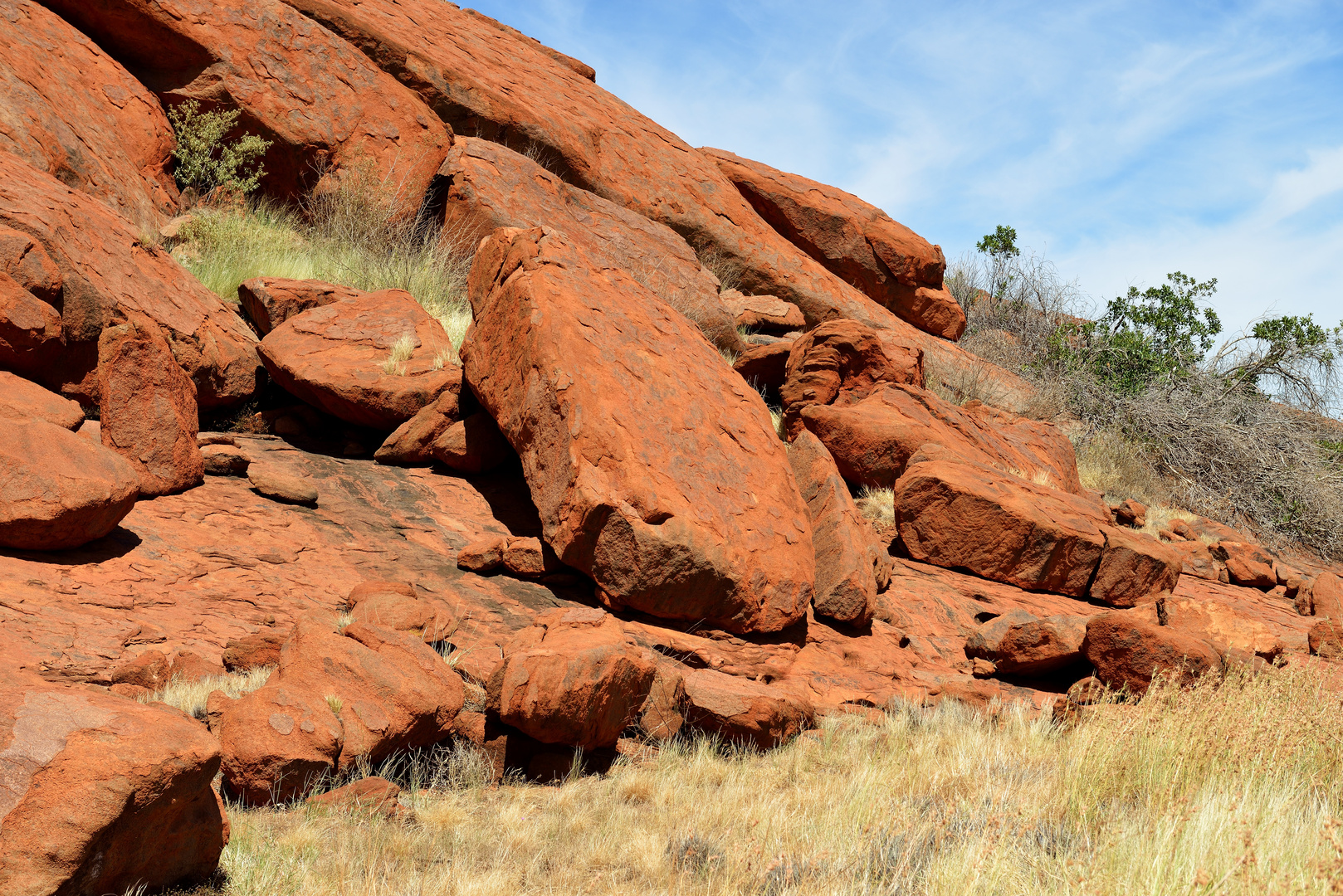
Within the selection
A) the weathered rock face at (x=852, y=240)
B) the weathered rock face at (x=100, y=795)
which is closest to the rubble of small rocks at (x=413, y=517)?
the weathered rock face at (x=100, y=795)

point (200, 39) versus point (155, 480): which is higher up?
point (200, 39)

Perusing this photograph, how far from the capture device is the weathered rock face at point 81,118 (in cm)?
718

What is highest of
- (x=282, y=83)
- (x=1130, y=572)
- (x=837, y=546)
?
(x=282, y=83)

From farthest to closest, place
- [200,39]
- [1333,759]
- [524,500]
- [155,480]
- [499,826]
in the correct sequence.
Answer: [200,39] → [524,500] → [155,480] → [1333,759] → [499,826]

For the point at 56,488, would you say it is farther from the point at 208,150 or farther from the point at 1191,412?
the point at 1191,412

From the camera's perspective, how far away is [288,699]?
329cm

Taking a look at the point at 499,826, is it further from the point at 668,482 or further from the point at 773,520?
the point at 773,520

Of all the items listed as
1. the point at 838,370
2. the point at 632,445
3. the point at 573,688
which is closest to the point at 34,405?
the point at 632,445

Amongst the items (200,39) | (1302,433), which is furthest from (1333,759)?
(1302,433)

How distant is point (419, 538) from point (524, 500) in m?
0.99

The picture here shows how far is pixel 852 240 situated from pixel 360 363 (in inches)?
426

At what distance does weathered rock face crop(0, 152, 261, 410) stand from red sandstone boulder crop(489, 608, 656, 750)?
12.1 feet

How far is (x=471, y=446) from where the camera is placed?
21.9 ft

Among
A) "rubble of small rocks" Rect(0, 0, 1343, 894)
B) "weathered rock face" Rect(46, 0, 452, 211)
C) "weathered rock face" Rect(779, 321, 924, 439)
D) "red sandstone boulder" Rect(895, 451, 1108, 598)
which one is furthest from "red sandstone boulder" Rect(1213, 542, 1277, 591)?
"weathered rock face" Rect(46, 0, 452, 211)
